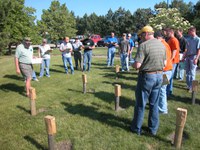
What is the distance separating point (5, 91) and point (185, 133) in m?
6.89

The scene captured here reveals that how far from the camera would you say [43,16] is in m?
52.2

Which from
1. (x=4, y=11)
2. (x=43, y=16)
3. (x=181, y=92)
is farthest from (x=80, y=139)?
(x=43, y=16)

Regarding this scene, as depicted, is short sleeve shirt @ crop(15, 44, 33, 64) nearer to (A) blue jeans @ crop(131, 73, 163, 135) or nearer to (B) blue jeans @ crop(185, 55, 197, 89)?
(A) blue jeans @ crop(131, 73, 163, 135)

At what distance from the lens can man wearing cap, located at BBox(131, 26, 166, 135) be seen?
14.3 ft

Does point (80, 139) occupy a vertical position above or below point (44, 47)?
below

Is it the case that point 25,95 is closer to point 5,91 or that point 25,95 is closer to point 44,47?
point 5,91

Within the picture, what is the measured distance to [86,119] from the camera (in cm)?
577

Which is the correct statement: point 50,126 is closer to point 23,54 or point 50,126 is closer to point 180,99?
point 23,54

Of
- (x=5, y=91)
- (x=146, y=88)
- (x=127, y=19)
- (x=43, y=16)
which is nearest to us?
(x=146, y=88)

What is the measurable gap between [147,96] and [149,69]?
1.93 feet

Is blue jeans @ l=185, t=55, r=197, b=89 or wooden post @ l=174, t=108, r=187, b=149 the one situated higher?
blue jeans @ l=185, t=55, r=197, b=89

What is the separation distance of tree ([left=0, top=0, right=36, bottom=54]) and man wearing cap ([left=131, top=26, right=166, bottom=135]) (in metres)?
25.1

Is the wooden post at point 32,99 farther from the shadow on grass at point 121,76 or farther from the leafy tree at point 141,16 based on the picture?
the leafy tree at point 141,16

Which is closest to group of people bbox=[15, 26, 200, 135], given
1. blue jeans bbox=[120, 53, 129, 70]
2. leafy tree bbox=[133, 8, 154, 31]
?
blue jeans bbox=[120, 53, 129, 70]
